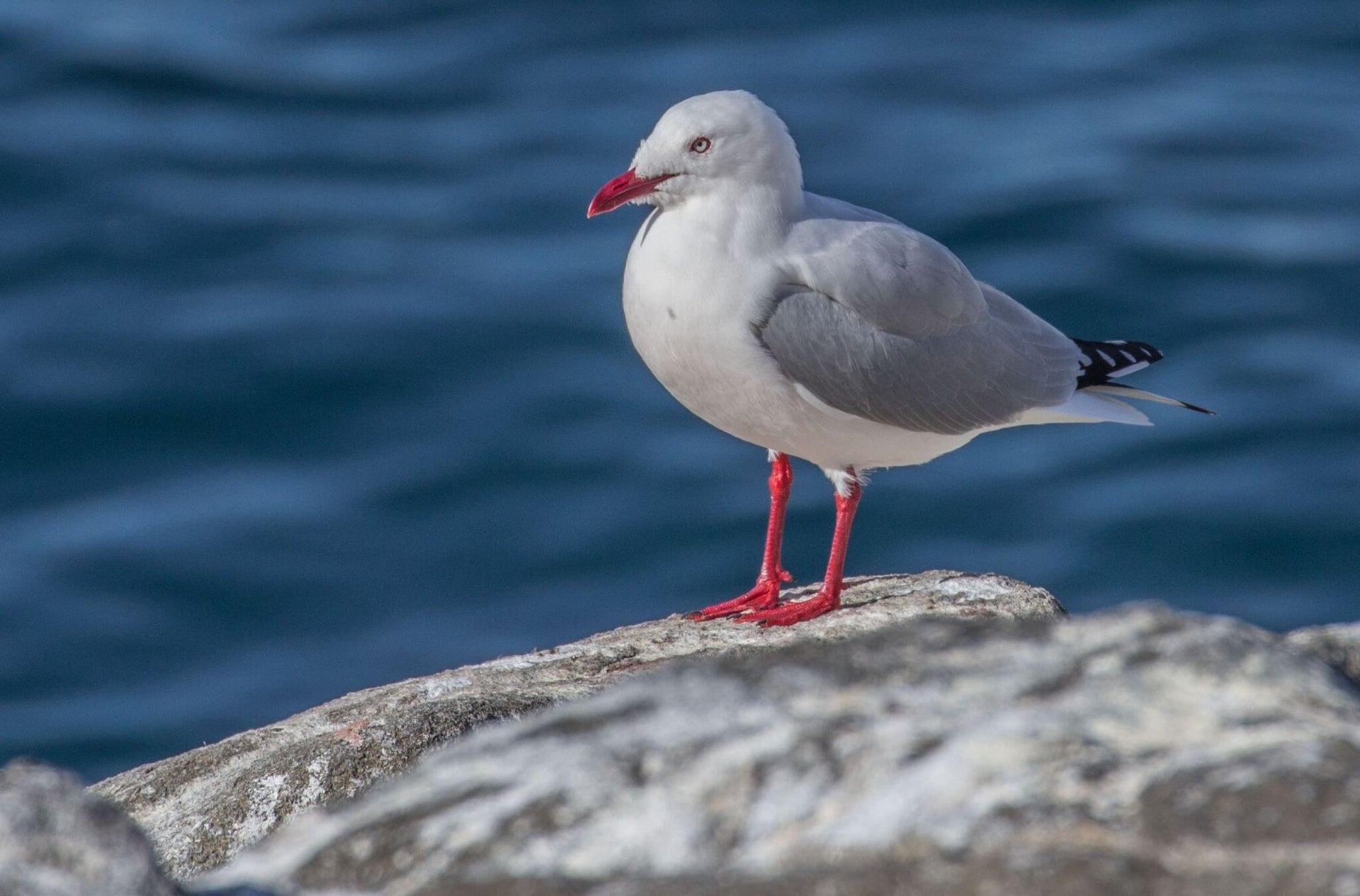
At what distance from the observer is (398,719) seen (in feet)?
18.3

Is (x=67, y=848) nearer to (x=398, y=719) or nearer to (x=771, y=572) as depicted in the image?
(x=398, y=719)

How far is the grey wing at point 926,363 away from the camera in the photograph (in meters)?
6.82

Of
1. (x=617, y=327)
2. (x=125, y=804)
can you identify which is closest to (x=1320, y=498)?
(x=617, y=327)

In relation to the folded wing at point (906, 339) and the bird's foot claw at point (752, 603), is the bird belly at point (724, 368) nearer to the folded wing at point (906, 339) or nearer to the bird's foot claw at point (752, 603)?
the folded wing at point (906, 339)

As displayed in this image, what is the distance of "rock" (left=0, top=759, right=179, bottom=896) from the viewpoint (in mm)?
3127

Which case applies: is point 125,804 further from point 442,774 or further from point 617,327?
point 617,327

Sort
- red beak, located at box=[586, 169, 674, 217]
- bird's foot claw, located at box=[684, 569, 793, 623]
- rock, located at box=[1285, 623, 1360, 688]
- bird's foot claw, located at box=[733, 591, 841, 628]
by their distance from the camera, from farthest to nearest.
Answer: bird's foot claw, located at box=[684, 569, 793, 623] → bird's foot claw, located at box=[733, 591, 841, 628] → red beak, located at box=[586, 169, 674, 217] → rock, located at box=[1285, 623, 1360, 688]

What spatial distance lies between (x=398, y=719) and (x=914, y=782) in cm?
288

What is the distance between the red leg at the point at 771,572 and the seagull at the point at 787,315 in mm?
11

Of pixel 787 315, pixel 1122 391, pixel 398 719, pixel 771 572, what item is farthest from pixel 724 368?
pixel 1122 391

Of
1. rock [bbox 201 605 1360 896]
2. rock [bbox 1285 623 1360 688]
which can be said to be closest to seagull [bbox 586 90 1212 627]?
rock [bbox 1285 623 1360 688]

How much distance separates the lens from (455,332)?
17297 mm

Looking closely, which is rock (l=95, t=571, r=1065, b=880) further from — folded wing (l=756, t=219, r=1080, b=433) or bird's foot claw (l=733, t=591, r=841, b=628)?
folded wing (l=756, t=219, r=1080, b=433)

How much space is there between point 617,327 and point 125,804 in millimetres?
12056
